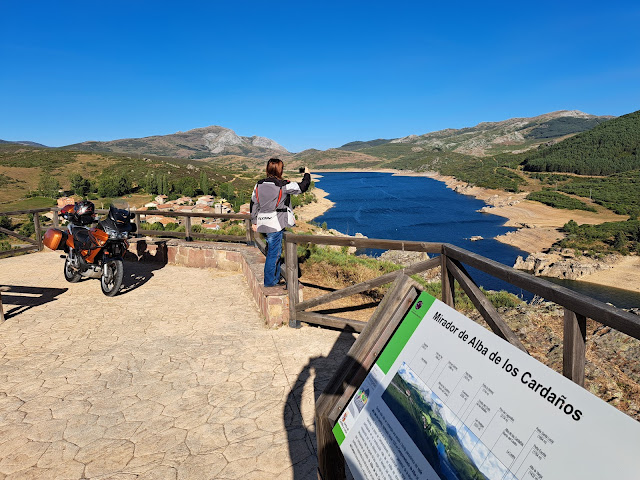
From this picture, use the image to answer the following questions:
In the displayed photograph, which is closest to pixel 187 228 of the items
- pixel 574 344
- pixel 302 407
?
pixel 302 407

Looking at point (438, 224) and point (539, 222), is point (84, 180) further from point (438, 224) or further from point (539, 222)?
point (539, 222)

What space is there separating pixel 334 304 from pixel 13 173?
192ft

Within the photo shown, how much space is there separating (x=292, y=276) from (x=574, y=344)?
11.4ft

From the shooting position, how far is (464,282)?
288cm

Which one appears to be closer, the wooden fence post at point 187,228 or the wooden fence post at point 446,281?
the wooden fence post at point 446,281

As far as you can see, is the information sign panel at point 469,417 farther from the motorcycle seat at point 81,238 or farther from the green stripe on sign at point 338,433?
the motorcycle seat at point 81,238

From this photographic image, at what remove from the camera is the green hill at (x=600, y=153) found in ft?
266

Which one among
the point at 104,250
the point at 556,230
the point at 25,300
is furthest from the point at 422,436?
the point at 556,230

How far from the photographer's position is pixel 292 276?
5008 millimetres

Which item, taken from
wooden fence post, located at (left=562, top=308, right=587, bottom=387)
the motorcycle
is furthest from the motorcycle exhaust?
wooden fence post, located at (left=562, top=308, right=587, bottom=387)

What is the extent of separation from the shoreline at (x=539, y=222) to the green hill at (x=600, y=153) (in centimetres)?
2316

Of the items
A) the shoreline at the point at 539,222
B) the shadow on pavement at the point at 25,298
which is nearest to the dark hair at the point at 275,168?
the shadow on pavement at the point at 25,298

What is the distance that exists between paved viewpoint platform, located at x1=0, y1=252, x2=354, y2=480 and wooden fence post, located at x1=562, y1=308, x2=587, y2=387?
1.69 meters

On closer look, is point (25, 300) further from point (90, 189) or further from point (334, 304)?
point (90, 189)
